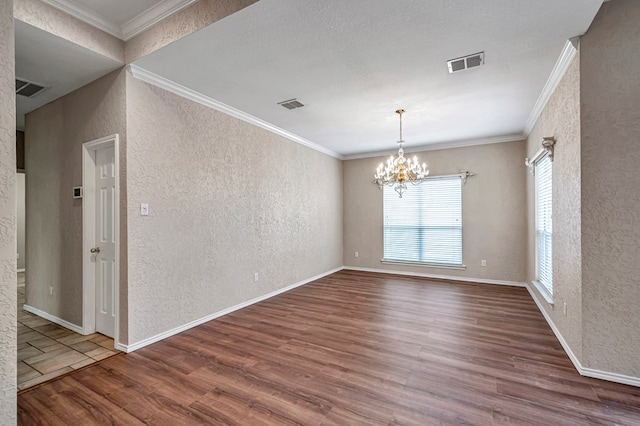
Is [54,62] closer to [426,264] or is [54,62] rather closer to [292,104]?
[292,104]

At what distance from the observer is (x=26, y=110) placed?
3928 millimetres

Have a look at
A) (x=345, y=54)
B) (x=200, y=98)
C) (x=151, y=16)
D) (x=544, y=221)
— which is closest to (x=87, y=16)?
(x=151, y=16)

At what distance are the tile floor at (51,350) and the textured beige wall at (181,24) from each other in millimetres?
2884

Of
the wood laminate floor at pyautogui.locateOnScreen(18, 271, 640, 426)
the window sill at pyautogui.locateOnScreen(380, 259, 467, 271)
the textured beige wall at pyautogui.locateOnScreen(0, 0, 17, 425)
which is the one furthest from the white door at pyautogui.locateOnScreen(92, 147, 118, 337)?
the window sill at pyautogui.locateOnScreen(380, 259, 467, 271)

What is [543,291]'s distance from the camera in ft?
12.7

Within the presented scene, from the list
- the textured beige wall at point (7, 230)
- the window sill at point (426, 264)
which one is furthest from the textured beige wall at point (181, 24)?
the window sill at point (426, 264)

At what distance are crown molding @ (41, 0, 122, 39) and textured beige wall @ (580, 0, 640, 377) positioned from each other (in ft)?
13.5

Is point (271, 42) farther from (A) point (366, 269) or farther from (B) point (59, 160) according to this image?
(A) point (366, 269)

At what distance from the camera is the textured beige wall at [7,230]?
64.9 inches

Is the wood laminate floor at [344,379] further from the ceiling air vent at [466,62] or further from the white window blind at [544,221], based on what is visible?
the ceiling air vent at [466,62]

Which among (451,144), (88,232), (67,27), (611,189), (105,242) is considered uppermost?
(67,27)

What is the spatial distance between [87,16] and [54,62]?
0.64 meters

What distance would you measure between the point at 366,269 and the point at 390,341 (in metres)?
3.88

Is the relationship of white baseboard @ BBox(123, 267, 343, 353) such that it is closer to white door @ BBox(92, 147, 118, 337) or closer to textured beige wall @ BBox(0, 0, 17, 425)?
white door @ BBox(92, 147, 118, 337)
